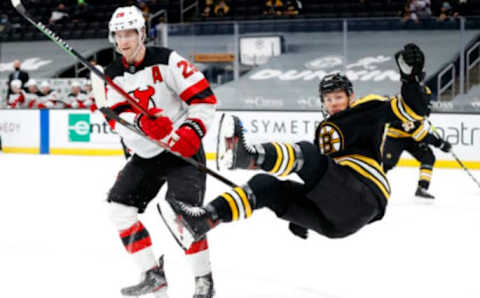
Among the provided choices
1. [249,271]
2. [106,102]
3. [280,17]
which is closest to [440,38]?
[280,17]

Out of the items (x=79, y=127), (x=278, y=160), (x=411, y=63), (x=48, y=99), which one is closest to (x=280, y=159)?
(x=278, y=160)

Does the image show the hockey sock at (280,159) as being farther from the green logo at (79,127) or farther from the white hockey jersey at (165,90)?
the green logo at (79,127)

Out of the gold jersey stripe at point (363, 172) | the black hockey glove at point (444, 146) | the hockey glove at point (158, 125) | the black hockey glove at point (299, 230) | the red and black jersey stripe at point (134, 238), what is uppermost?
the hockey glove at point (158, 125)

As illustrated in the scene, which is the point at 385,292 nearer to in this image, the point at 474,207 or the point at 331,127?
the point at 331,127

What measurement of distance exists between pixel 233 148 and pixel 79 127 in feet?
25.0

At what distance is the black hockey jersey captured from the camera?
276cm

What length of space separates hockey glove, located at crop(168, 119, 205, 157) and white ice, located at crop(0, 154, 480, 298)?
2.30 feet

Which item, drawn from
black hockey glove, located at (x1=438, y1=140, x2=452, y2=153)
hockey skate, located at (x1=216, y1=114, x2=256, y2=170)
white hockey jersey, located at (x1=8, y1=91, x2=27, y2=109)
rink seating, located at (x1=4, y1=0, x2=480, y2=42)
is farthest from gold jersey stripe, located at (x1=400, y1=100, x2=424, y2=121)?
white hockey jersey, located at (x1=8, y1=91, x2=27, y2=109)

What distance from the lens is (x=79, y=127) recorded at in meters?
9.82

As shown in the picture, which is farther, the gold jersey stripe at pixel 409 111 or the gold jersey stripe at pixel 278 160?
the gold jersey stripe at pixel 409 111

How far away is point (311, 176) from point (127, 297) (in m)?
1.11

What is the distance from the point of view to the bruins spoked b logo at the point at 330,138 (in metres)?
2.84

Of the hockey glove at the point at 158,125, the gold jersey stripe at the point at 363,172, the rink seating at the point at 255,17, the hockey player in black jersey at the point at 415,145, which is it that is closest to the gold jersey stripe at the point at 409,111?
the gold jersey stripe at the point at 363,172

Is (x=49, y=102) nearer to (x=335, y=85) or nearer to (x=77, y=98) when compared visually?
(x=77, y=98)
